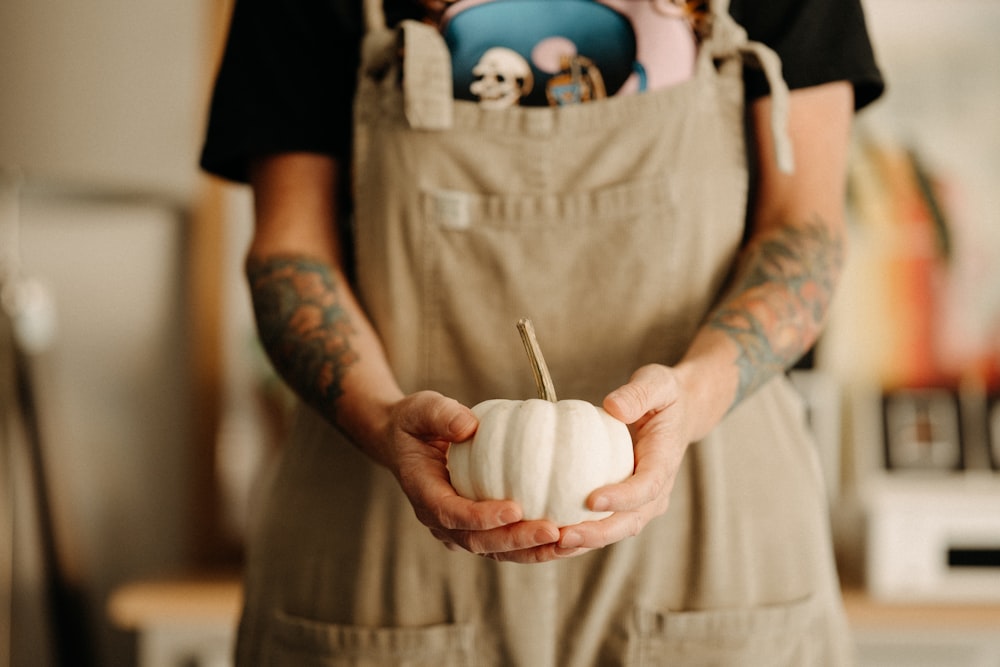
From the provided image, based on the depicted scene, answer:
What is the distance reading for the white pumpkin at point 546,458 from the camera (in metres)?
0.62

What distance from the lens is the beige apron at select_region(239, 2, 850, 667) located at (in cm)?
78

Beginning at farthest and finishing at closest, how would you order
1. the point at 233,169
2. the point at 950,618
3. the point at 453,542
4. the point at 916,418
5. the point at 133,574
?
the point at 133,574 < the point at 916,418 < the point at 950,618 < the point at 233,169 < the point at 453,542

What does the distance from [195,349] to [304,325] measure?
133 cm

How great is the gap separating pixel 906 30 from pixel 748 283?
4.96ft

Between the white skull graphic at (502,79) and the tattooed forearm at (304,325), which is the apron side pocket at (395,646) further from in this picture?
the white skull graphic at (502,79)

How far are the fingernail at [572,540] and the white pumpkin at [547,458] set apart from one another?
4 centimetres

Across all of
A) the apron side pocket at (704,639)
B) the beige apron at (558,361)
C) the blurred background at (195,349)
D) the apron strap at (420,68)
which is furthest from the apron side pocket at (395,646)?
the blurred background at (195,349)

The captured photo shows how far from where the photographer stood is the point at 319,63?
0.91 m

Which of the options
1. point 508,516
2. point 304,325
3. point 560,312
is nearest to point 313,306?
point 304,325

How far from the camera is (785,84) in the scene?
849 mm

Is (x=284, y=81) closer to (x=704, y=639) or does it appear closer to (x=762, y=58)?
(x=762, y=58)

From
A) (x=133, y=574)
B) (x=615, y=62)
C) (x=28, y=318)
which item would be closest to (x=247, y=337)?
(x=28, y=318)

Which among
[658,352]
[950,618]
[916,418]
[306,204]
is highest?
[306,204]

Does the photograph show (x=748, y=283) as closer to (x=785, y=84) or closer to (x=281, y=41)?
(x=785, y=84)
